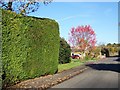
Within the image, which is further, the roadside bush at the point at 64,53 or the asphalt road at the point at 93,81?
the roadside bush at the point at 64,53

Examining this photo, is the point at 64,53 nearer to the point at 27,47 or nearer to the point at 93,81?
the point at 93,81

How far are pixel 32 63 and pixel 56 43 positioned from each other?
199 inches

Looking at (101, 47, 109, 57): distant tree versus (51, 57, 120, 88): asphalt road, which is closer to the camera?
(51, 57, 120, 88): asphalt road

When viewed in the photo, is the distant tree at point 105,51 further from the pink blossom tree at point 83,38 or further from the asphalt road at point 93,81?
the asphalt road at point 93,81

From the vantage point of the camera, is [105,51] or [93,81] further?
[105,51]

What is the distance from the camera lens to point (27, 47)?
15.8 meters

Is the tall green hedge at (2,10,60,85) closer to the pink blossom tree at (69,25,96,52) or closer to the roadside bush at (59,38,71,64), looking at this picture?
the roadside bush at (59,38,71,64)

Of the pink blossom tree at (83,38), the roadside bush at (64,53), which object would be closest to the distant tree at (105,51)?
the pink blossom tree at (83,38)

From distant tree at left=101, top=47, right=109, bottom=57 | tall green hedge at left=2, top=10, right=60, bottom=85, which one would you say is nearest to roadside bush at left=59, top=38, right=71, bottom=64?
tall green hedge at left=2, top=10, right=60, bottom=85

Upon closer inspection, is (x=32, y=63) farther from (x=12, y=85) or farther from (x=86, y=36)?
(x=86, y=36)

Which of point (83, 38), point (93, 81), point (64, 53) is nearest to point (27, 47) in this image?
point (93, 81)

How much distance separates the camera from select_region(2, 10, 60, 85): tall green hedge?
13109 mm

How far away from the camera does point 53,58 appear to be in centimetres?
2103

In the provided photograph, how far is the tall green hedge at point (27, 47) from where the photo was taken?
13.1 meters
